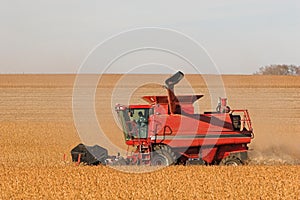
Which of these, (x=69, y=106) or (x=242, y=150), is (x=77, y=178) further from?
(x=69, y=106)

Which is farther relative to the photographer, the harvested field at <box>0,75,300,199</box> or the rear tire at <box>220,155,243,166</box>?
the rear tire at <box>220,155,243,166</box>

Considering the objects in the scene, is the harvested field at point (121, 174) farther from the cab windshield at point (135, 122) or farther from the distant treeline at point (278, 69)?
the distant treeline at point (278, 69)

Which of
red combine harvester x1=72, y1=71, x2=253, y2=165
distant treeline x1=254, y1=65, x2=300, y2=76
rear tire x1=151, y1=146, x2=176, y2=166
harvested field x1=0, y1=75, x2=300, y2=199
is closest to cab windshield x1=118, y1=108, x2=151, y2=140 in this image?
red combine harvester x1=72, y1=71, x2=253, y2=165

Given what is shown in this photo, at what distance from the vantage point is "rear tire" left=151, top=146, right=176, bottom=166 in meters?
14.8

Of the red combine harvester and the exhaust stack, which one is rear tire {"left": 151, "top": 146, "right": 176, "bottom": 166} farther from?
the exhaust stack

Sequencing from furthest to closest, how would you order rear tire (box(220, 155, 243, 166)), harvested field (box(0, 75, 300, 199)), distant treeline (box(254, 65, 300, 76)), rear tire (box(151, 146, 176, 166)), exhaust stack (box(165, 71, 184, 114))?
distant treeline (box(254, 65, 300, 76)) < rear tire (box(220, 155, 243, 166)) < exhaust stack (box(165, 71, 184, 114)) < rear tire (box(151, 146, 176, 166)) < harvested field (box(0, 75, 300, 199))

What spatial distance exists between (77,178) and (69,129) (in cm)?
1446

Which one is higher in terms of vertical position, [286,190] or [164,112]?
[164,112]

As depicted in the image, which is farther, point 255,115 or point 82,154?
point 255,115

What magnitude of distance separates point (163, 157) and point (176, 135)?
666 mm

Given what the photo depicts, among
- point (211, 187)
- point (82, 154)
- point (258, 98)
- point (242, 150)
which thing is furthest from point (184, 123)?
point (258, 98)

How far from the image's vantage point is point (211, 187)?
11.4m

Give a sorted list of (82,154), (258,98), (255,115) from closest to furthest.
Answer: (82,154), (255,115), (258,98)

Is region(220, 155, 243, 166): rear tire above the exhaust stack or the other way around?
the other way around
